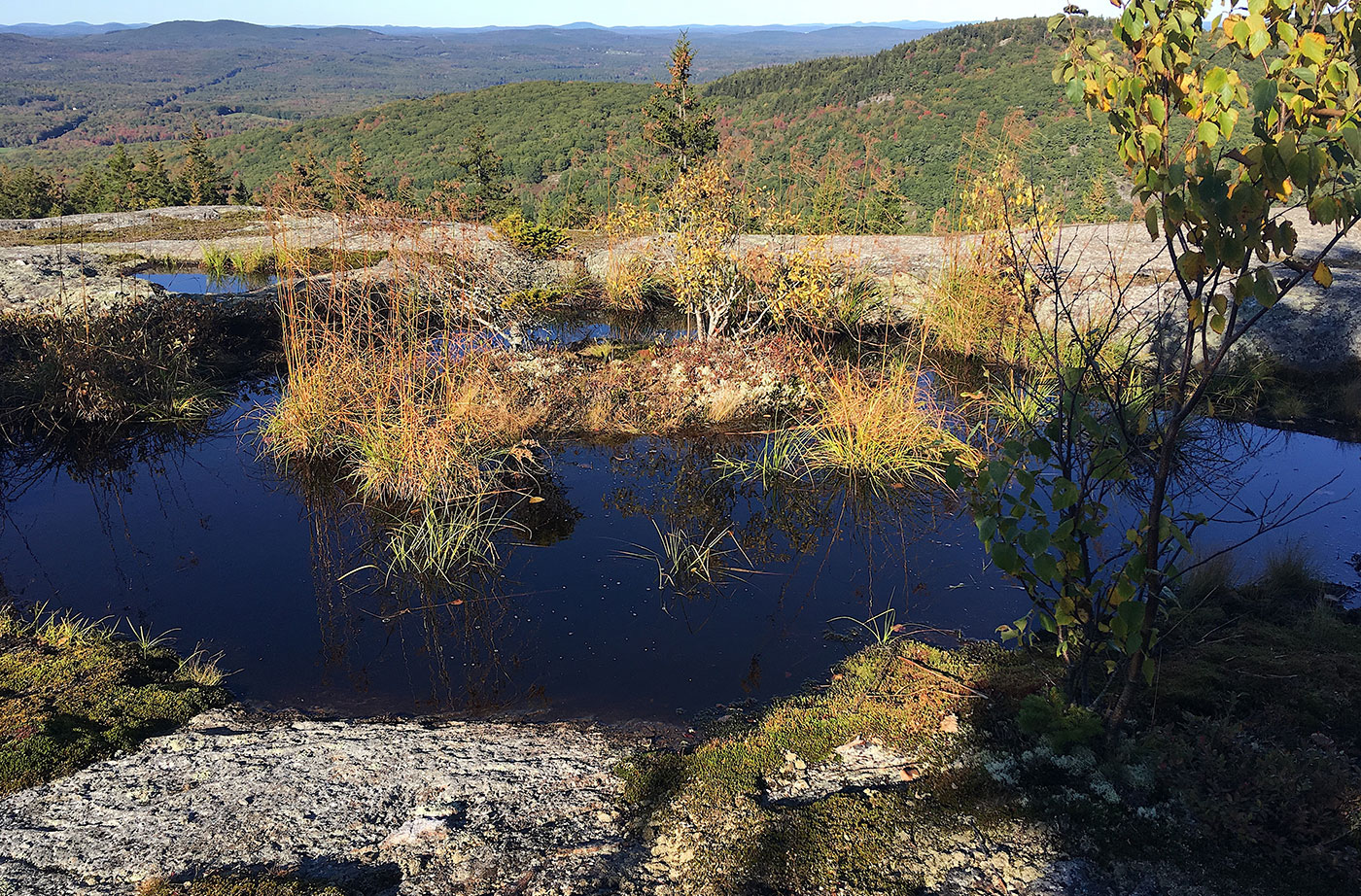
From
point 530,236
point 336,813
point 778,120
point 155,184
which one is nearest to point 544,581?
point 336,813

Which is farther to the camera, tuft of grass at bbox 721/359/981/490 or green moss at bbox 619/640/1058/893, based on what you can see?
tuft of grass at bbox 721/359/981/490

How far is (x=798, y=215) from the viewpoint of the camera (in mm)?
6770

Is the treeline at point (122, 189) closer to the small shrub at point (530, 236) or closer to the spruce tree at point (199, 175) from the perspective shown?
the spruce tree at point (199, 175)

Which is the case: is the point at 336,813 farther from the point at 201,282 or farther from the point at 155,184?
the point at 155,184

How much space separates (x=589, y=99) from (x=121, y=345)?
252 ft

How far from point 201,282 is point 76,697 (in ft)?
26.0

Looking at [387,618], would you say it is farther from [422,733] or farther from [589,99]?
[589,99]

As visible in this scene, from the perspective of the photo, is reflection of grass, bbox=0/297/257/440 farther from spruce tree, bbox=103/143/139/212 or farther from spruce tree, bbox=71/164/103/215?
spruce tree, bbox=103/143/139/212

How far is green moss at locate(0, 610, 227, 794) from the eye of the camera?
256cm

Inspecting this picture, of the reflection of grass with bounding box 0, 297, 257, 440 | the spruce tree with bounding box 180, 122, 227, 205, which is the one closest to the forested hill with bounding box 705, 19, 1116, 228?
the spruce tree with bounding box 180, 122, 227, 205

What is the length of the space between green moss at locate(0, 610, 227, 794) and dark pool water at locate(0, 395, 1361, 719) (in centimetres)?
25

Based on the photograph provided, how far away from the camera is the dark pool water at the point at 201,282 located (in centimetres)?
909

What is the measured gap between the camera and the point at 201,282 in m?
9.52

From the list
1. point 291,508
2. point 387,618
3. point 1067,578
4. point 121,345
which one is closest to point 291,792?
point 387,618
